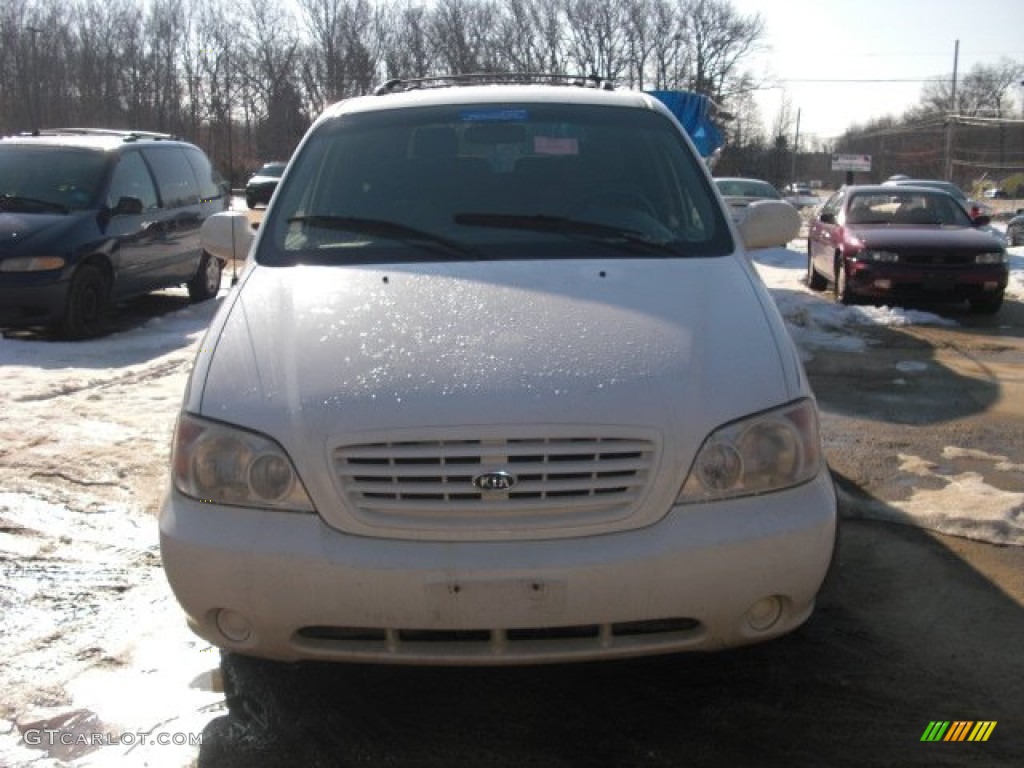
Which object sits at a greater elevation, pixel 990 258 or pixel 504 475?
pixel 990 258

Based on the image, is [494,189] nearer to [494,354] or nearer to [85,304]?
[494,354]

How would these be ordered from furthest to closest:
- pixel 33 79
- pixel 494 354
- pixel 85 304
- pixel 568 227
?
pixel 33 79
pixel 85 304
pixel 568 227
pixel 494 354

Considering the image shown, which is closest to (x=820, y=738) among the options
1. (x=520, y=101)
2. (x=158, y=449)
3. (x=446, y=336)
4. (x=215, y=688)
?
(x=446, y=336)

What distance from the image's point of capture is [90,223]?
900 cm

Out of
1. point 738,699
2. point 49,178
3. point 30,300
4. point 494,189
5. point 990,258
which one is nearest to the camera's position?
point 738,699

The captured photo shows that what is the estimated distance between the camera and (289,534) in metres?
2.55

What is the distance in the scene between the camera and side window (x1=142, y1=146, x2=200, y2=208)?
10.3m

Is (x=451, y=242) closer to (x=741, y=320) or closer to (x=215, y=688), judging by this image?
(x=741, y=320)

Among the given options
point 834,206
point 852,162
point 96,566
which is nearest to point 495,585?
point 96,566

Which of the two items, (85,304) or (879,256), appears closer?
(85,304)

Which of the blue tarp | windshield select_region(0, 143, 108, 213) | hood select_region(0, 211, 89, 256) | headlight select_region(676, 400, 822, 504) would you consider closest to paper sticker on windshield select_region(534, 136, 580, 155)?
headlight select_region(676, 400, 822, 504)

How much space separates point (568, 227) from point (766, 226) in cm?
103

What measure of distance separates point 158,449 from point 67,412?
1125 mm

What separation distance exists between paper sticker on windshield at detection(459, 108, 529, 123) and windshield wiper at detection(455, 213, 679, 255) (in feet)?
1.92
